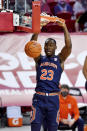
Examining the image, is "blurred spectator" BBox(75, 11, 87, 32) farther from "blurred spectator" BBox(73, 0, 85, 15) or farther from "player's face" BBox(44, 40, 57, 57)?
"player's face" BBox(44, 40, 57, 57)

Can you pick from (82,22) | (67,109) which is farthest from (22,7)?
(82,22)

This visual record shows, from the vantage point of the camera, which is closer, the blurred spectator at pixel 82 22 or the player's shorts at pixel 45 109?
the player's shorts at pixel 45 109

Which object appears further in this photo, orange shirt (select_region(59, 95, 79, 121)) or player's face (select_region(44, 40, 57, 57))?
orange shirt (select_region(59, 95, 79, 121))

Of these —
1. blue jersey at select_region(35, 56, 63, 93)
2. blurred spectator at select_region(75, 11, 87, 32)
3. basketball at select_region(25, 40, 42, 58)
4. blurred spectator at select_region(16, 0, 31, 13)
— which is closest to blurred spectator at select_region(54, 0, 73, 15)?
blurred spectator at select_region(75, 11, 87, 32)

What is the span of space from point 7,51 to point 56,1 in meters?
4.29

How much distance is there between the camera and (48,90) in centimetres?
652

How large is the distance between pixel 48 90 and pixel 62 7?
8.17 metres

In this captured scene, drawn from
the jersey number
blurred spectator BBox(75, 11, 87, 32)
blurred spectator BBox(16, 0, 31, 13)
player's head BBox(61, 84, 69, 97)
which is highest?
blurred spectator BBox(16, 0, 31, 13)

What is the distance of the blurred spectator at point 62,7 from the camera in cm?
1409

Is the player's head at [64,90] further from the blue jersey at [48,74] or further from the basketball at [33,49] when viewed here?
the basketball at [33,49]

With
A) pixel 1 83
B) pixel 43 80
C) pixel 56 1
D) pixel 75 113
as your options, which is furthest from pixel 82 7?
pixel 43 80

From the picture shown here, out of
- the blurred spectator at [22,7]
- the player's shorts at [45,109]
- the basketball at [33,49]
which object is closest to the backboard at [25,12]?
the blurred spectator at [22,7]

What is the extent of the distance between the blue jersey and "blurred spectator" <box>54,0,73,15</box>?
7.53 metres

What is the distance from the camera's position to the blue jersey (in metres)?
6.53
